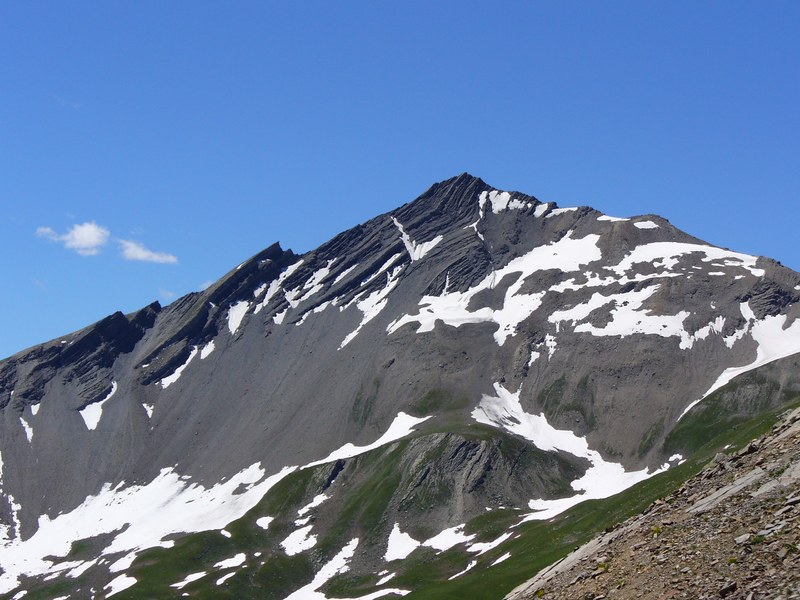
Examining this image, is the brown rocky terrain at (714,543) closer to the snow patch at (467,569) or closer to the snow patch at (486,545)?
the snow patch at (467,569)

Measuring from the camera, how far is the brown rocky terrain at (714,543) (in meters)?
23.6

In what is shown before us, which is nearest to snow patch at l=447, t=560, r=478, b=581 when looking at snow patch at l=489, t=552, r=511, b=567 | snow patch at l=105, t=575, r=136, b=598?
snow patch at l=489, t=552, r=511, b=567

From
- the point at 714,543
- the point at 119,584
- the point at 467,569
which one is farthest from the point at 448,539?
the point at 714,543

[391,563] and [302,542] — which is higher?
[302,542]

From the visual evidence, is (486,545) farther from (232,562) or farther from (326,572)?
(232,562)

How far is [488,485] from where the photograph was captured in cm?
19150

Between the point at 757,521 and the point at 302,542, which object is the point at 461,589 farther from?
the point at 757,521

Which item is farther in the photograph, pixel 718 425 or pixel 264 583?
pixel 718 425

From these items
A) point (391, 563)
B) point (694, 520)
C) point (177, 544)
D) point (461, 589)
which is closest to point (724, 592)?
point (694, 520)

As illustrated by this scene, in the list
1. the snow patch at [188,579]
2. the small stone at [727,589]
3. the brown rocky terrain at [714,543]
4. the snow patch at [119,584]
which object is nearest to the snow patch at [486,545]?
the snow patch at [188,579]

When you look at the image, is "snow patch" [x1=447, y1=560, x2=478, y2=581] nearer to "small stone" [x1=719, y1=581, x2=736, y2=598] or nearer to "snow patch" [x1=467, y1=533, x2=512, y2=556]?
"snow patch" [x1=467, y1=533, x2=512, y2=556]

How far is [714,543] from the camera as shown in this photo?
1027 inches

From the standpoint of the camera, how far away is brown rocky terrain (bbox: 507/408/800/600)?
23.6 m

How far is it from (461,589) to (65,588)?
10541cm
